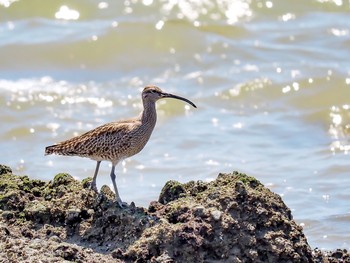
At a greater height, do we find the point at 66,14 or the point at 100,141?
the point at 66,14

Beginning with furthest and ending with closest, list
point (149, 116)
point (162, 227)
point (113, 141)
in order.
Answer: point (149, 116), point (113, 141), point (162, 227)

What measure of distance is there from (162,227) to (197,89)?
10590 millimetres

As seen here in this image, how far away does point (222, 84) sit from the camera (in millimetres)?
18016

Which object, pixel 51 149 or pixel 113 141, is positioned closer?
pixel 113 141

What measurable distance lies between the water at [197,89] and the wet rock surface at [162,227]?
2.82 meters

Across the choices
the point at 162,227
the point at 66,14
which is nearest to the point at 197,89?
the point at 66,14

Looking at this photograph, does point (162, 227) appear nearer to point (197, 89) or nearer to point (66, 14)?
point (197, 89)

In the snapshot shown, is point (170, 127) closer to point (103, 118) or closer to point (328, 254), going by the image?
point (103, 118)

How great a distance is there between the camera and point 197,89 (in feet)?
58.2

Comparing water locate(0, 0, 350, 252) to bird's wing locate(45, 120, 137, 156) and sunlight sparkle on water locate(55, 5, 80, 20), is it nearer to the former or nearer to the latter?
sunlight sparkle on water locate(55, 5, 80, 20)

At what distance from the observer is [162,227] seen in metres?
7.26

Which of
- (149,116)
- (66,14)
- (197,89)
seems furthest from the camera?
(66,14)

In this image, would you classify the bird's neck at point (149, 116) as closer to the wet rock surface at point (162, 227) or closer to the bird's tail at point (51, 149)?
the bird's tail at point (51, 149)

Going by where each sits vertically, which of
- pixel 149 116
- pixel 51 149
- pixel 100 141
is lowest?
pixel 51 149
